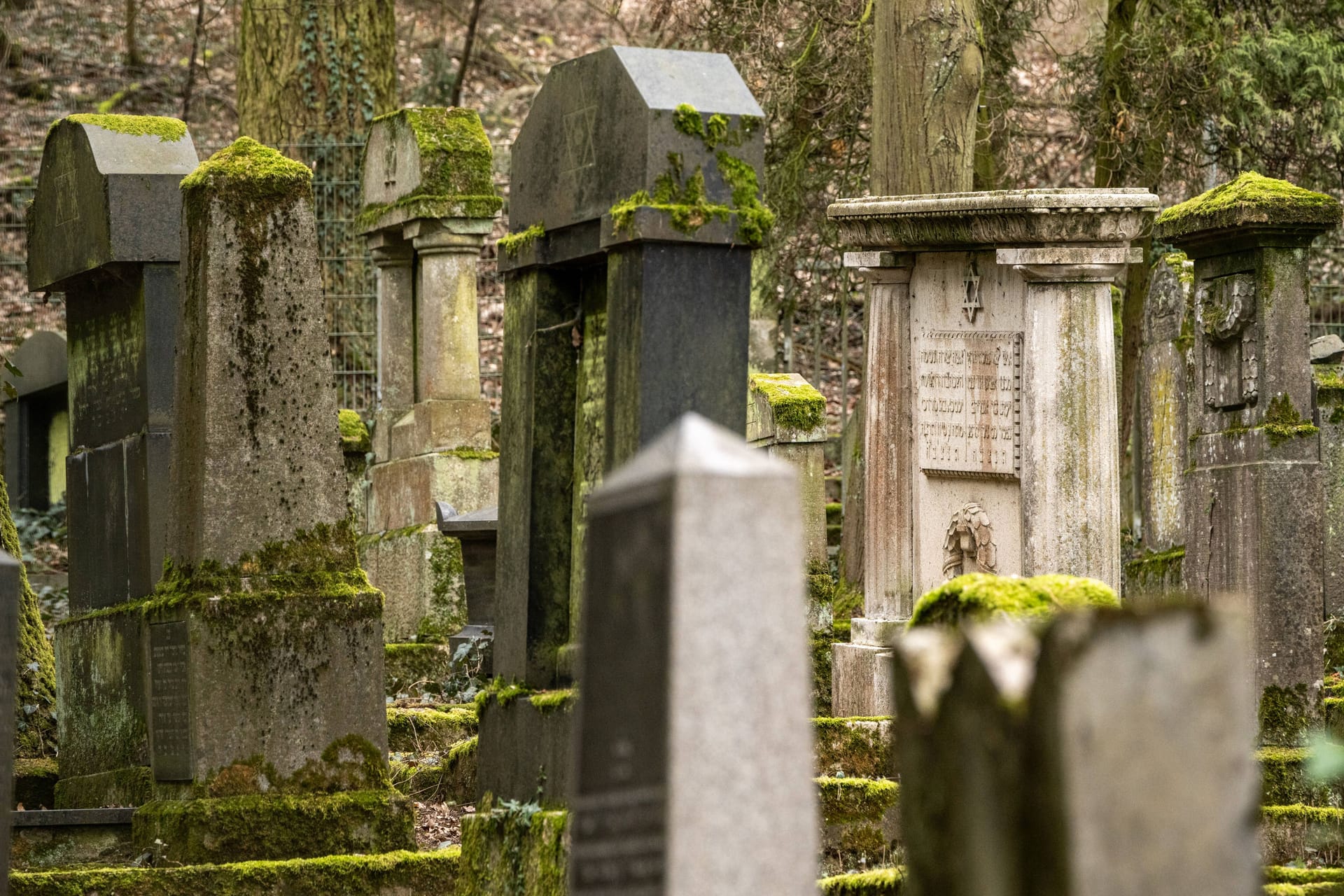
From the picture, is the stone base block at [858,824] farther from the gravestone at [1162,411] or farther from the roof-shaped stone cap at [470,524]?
the roof-shaped stone cap at [470,524]

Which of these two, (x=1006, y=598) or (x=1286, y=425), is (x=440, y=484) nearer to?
(x=1286, y=425)

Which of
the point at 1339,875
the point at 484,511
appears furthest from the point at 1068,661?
the point at 484,511

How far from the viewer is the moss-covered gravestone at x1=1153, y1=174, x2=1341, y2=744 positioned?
8.30 m

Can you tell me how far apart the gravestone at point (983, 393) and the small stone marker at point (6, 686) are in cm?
474

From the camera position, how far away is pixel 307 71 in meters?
16.5

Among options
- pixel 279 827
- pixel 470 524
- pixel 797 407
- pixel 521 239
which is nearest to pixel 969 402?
pixel 797 407

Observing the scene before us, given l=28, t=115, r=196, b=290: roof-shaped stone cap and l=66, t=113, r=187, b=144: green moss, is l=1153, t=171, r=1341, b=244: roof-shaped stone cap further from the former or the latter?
l=66, t=113, r=187, b=144: green moss

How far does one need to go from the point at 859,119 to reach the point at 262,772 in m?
9.86

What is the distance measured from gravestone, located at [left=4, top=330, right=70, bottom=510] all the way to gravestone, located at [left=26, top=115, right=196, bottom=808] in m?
7.62

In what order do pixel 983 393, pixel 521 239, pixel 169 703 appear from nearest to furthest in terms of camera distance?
pixel 521 239 → pixel 169 703 → pixel 983 393

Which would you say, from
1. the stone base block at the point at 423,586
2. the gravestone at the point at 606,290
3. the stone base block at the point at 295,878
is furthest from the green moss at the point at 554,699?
the stone base block at the point at 423,586

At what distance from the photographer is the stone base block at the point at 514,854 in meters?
5.29

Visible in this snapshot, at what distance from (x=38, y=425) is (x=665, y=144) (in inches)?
498

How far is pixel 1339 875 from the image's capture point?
549cm
